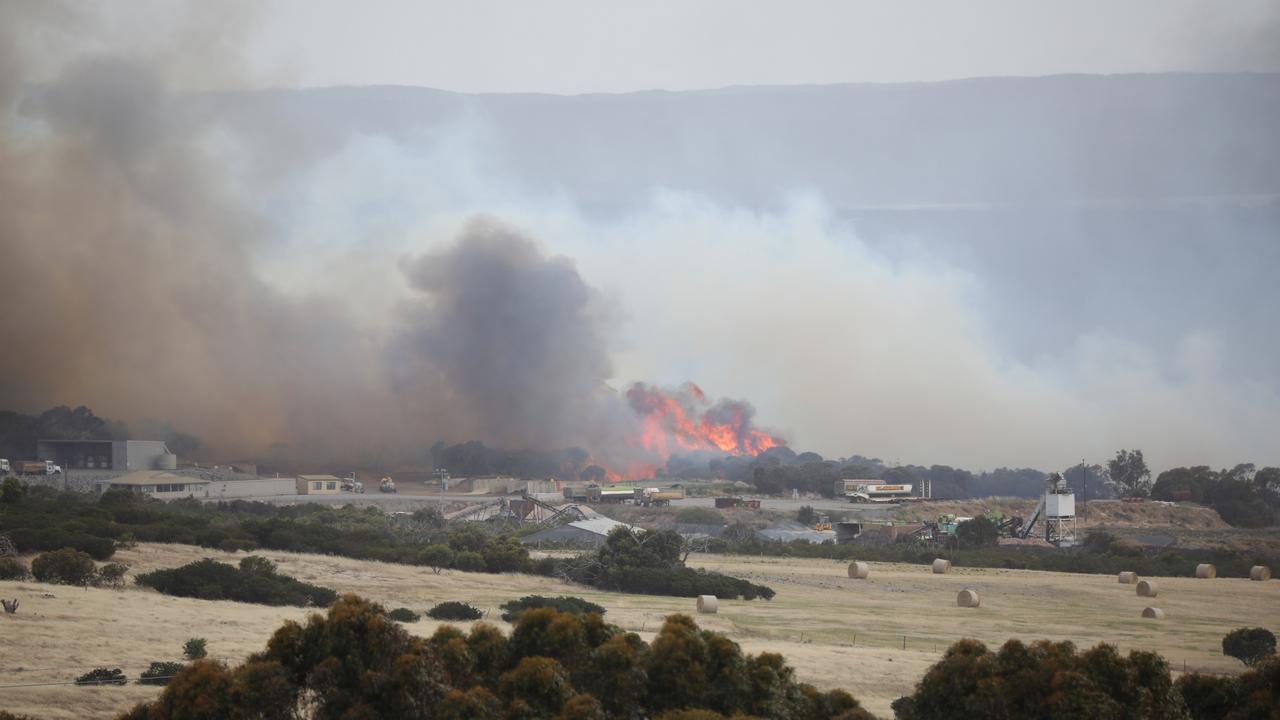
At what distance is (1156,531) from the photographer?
298 feet

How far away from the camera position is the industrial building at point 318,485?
324 feet

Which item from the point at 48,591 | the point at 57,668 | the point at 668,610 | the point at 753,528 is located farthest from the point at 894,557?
the point at 57,668

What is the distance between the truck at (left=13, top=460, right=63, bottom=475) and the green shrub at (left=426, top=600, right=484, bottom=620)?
70.3m

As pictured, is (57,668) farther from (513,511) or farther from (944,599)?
(513,511)

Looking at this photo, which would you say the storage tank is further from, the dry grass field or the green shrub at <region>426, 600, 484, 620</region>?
the green shrub at <region>426, 600, 484, 620</region>

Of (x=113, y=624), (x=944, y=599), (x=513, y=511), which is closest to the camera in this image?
(x=113, y=624)

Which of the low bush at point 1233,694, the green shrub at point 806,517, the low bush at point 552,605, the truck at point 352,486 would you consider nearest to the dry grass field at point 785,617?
the low bush at point 552,605

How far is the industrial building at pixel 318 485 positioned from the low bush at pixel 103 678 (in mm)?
77008

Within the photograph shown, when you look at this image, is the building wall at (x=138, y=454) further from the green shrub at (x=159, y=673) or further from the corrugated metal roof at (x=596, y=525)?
the green shrub at (x=159, y=673)

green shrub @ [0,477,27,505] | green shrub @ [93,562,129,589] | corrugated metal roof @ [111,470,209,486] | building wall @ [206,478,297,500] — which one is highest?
green shrub @ [0,477,27,505]

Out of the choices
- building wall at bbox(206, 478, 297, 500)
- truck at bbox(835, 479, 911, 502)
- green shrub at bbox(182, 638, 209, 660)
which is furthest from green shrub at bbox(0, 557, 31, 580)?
truck at bbox(835, 479, 911, 502)

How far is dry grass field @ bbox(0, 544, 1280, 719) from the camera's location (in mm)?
25203

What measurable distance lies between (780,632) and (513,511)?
5516cm

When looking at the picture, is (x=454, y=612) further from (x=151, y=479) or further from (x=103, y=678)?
(x=151, y=479)
